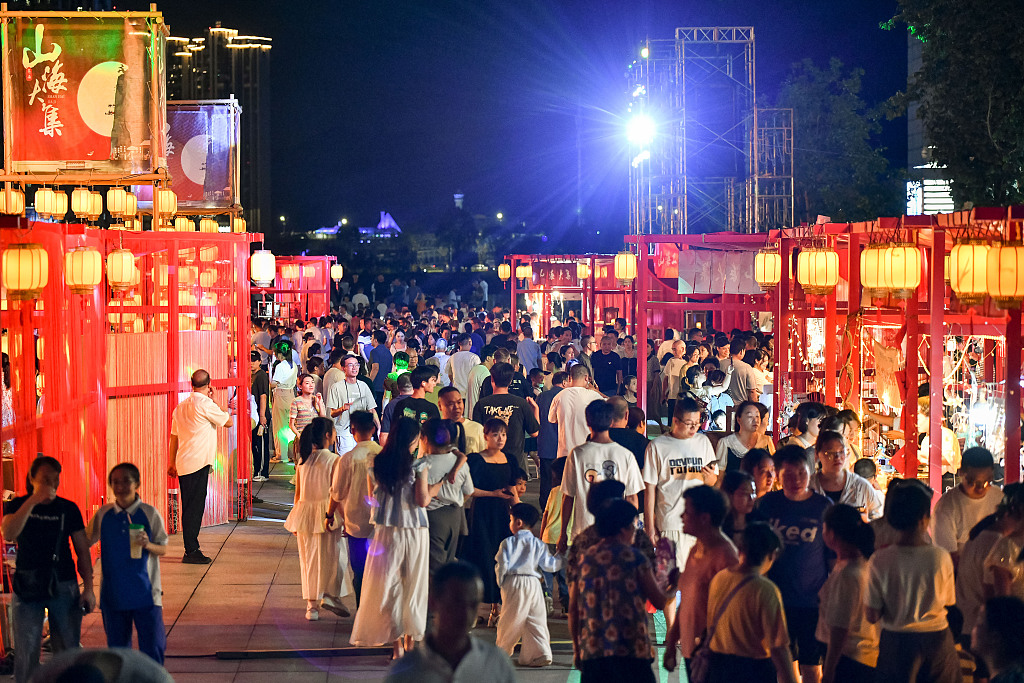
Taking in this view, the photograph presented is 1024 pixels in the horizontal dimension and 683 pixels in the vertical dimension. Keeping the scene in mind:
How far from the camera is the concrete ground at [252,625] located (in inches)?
293

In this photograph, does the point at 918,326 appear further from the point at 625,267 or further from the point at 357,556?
the point at 625,267

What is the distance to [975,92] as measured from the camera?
1745cm

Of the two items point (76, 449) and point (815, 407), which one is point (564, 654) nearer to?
point (815, 407)

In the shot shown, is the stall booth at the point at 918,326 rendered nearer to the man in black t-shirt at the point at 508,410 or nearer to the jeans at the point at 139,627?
the man in black t-shirt at the point at 508,410

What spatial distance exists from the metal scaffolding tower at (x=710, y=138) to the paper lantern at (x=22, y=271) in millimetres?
20167

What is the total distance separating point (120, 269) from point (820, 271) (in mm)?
7108

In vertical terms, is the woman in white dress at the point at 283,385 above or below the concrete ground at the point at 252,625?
above

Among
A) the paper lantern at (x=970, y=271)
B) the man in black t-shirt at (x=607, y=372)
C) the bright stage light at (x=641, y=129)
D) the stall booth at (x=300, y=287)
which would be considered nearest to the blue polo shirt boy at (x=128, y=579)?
the paper lantern at (x=970, y=271)

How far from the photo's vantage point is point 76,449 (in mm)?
9414

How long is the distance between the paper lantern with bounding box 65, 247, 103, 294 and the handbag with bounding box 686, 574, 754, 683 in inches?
263

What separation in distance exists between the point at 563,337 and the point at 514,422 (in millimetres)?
10275

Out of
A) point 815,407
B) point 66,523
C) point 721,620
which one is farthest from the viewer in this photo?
point 815,407

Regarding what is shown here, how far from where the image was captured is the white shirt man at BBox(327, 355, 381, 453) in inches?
445

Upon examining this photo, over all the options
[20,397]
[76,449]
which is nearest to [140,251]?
[76,449]
